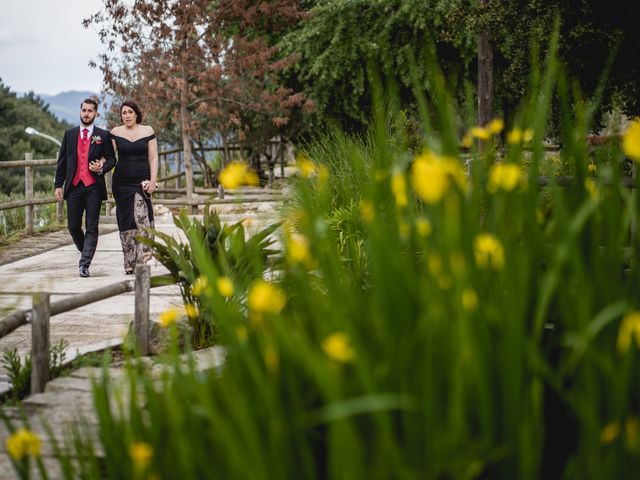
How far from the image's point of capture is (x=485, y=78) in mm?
13773

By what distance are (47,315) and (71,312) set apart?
102 inches

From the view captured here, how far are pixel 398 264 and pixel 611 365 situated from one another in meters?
0.47

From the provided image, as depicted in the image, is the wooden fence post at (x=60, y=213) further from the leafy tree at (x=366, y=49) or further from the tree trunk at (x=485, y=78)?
the tree trunk at (x=485, y=78)

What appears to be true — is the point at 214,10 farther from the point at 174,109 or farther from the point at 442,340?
the point at 442,340

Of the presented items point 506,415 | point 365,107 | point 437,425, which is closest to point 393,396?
point 437,425

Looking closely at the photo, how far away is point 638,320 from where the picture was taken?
5.07ft

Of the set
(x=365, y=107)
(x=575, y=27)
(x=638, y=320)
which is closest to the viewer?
(x=638, y=320)

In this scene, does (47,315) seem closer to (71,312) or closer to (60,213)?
(71,312)

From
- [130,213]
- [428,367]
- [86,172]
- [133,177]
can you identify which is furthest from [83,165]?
[428,367]

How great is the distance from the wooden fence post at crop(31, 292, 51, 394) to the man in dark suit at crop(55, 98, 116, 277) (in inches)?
176

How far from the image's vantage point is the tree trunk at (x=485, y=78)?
537 inches

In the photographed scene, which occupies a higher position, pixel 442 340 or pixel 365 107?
pixel 365 107

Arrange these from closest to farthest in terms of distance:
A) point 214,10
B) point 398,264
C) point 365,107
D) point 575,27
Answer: point 398,264
point 575,27
point 214,10
point 365,107

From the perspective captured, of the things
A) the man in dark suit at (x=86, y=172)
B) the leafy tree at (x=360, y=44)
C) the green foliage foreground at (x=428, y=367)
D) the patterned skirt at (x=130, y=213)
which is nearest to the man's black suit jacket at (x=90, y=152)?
the man in dark suit at (x=86, y=172)
